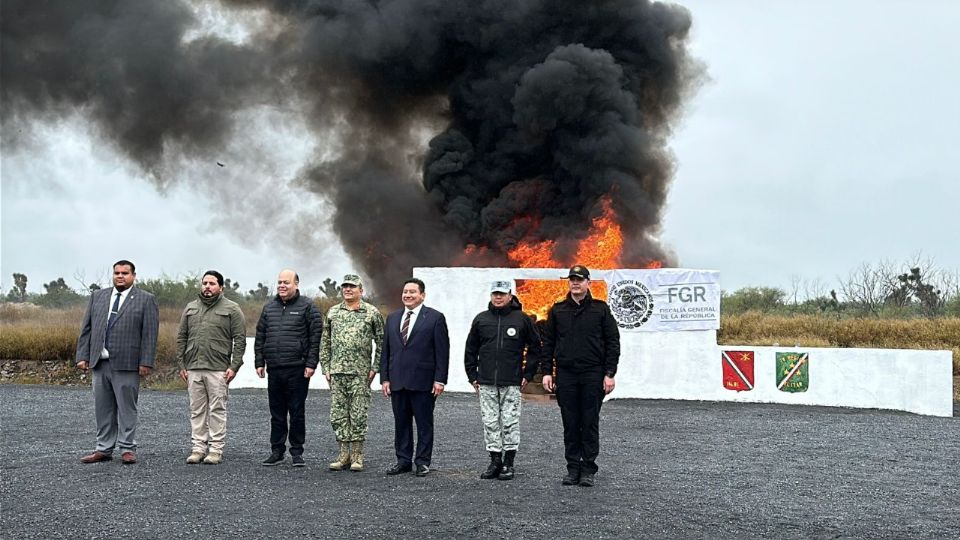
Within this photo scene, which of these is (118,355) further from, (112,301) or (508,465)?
(508,465)

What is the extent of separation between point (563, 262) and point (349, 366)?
12189mm

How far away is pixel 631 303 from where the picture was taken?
16.6 m

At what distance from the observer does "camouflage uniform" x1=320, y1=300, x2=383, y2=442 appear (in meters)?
8.60

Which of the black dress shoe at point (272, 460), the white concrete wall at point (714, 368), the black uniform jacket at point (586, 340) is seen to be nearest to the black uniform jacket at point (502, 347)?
the black uniform jacket at point (586, 340)

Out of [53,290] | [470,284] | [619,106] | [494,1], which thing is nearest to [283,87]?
[494,1]

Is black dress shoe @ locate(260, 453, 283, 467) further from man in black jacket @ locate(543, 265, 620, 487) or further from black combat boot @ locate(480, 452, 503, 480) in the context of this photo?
man in black jacket @ locate(543, 265, 620, 487)

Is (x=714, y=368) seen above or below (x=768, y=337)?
below

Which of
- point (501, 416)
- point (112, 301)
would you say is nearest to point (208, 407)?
point (112, 301)

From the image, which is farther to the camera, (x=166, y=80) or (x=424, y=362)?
(x=166, y=80)

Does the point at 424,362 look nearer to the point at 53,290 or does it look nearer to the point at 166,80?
the point at 166,80

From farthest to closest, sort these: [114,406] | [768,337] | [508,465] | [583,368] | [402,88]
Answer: [402,88] < [768,337] < [114,406] < [508,465] < [583,368]

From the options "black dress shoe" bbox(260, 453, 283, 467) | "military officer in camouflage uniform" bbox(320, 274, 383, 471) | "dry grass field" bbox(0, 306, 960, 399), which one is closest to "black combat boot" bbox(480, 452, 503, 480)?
"military officer in camouflage uniform" bbox(320, 274, 383, 471)

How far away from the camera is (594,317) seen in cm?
828

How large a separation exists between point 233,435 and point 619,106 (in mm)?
15318
